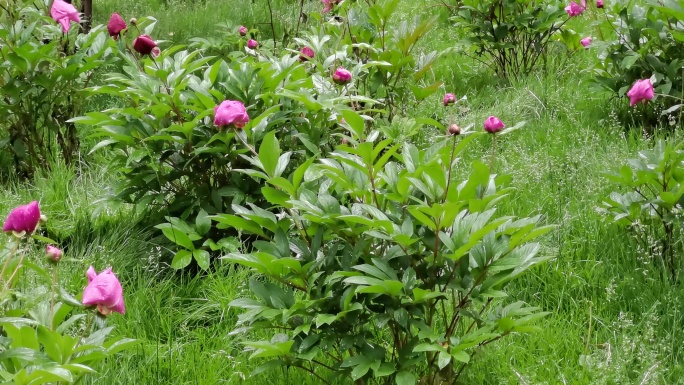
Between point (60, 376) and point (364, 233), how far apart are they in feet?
2.76

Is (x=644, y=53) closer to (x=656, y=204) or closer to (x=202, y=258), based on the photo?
(x=656, y=204)

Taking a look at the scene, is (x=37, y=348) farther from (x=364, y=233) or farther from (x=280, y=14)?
(x=280, y=14)

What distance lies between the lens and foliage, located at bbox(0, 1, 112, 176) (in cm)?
355

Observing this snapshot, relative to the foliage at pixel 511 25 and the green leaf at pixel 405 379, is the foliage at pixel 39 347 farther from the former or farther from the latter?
the foliage at pixel 511 25

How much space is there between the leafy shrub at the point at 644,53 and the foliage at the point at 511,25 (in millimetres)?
667

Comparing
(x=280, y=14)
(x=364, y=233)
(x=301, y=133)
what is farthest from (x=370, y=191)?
(x=280, y=14)

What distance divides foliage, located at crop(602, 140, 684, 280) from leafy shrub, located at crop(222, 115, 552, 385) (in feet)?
2.68

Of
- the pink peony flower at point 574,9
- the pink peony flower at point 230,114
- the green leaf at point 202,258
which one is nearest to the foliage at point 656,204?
the pink peony flower at point 230,114

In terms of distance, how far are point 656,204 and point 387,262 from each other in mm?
1215

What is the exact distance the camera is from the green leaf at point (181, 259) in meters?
2.70

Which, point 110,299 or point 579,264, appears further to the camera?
point 579,264

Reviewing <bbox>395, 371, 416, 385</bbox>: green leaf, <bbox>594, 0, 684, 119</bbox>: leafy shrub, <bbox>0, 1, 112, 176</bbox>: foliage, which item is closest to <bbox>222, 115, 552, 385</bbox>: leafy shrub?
<bbox>395, 371, 416, 385</bbox>: green leaf

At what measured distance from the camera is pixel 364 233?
1978 millimetres

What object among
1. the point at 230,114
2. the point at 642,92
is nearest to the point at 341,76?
the point at 230,114
